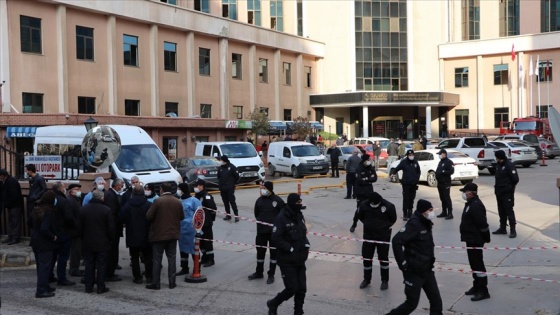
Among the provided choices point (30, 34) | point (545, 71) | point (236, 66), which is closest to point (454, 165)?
point (30, 34)

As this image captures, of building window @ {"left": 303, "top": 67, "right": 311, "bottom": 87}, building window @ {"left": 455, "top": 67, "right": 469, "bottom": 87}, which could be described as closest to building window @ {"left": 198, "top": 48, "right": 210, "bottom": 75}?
building window @ {"left": 303, "top": 67, "right": 311, "bottom": 87}

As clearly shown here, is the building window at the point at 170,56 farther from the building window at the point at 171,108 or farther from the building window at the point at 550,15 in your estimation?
the building window at the point at 550,15

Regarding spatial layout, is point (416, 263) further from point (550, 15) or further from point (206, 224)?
point (550, 15)

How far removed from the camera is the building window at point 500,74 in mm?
59406

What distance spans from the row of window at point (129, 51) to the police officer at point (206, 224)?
24.2m

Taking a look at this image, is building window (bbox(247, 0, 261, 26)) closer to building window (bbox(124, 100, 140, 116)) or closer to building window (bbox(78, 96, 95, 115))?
building window (bbox(124, 100, 140, 116))

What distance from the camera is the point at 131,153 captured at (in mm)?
20031

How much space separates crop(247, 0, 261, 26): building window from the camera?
52.5m

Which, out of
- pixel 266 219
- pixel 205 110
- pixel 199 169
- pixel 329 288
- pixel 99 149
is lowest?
pixel 329 288

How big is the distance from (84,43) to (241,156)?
14.7m

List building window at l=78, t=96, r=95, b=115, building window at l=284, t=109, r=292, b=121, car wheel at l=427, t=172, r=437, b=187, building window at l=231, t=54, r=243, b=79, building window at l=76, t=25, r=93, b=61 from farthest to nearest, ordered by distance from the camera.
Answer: building window at l=284, t=109, r=292, b=121
building window at l=231, t=54, r=243, b=79
building window at l=78, t=96, r=95, b=115
building window at l=76, t=25, r=93, b=61
car wheel at l=427, t=172, r=437, b=187

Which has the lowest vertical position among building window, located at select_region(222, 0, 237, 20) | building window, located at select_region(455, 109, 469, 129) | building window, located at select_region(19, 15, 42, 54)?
building window, located at select_region(455, 109, 469, 129)

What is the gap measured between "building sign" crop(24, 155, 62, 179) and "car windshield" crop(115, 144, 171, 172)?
3.62 m

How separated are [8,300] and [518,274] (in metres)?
8.65
